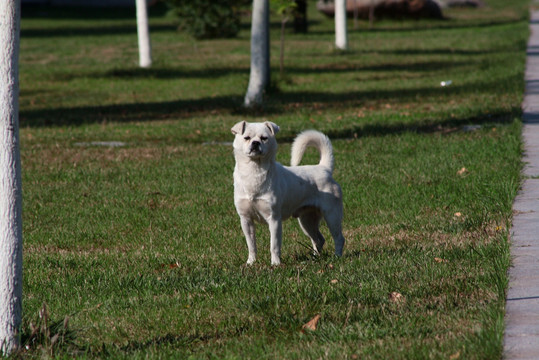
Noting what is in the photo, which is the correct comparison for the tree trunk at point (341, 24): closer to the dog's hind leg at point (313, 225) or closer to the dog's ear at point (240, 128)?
the dog's hind leg at point (313, 225)

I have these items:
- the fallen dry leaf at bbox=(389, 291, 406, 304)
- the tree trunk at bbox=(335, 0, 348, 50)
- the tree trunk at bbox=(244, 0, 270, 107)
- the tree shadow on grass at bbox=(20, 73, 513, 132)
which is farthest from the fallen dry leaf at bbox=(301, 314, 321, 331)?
the tree trunk at bbox=(335, 0, 348, 50)

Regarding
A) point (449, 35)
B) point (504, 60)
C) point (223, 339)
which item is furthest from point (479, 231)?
point (449, 35)

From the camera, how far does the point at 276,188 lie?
18.2 feet

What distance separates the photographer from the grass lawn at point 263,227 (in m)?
4.20

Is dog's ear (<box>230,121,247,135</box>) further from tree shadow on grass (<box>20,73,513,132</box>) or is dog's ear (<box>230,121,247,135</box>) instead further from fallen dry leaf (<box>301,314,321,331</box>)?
tree shadow on grass (<box>20,73,513,132</box>)

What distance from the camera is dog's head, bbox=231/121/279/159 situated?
5312 mm

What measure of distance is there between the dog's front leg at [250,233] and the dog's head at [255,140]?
56 cm

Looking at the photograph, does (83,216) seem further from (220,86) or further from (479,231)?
(220,86)

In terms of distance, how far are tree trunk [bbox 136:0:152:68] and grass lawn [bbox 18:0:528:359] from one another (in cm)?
379

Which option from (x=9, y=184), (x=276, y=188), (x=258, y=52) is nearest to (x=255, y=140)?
(x=276, y=188)

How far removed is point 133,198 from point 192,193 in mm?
630

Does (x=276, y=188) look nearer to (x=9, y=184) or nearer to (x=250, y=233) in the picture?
(x=250, y=233)

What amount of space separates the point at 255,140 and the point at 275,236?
0.76 metres

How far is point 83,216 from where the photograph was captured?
788cm
